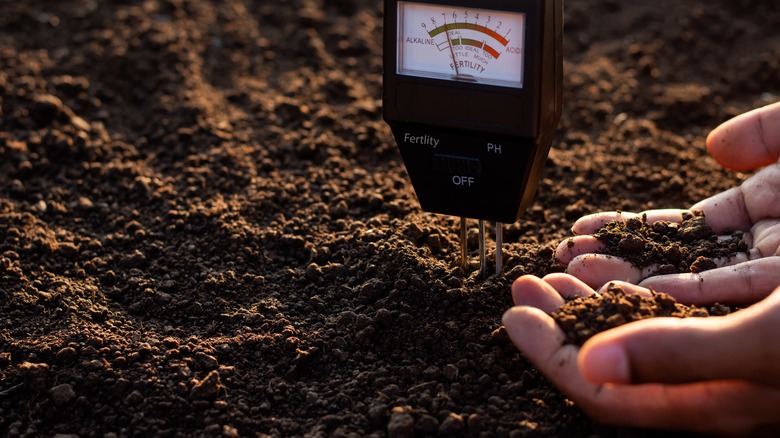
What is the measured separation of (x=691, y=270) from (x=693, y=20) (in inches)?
68.8

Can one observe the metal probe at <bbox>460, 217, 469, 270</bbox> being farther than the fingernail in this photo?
Yes

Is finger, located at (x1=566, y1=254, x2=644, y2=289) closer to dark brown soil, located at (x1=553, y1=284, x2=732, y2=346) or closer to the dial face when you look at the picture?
dark brown soil, located at (x1=553, y1=284, x2=732, y2=346)

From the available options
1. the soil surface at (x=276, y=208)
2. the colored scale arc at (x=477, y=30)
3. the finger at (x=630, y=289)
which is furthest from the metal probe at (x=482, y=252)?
the colored scale arc at (x=477, y=30)

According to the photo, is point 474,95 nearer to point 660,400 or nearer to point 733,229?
point 660,400

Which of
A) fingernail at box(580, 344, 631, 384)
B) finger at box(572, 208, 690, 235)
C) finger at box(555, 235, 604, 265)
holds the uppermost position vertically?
finger at box(572, 208, 690, 235)

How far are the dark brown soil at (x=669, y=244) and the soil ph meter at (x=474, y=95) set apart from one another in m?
0.25

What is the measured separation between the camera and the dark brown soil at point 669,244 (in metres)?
1.98

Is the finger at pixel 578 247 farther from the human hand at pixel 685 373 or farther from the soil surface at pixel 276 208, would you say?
the human hand at pixel 685 373

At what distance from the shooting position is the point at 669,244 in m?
2.04

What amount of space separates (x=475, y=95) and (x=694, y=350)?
67 centimetres

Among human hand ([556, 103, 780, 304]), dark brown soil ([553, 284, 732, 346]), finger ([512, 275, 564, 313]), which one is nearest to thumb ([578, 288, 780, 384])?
dark brown soil ([553, 284, 732, 346])

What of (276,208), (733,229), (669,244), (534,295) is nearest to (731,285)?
(669,244)

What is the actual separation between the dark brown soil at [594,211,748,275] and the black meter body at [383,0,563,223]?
0.87 ft

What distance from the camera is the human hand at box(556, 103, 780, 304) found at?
1894 millimetres
